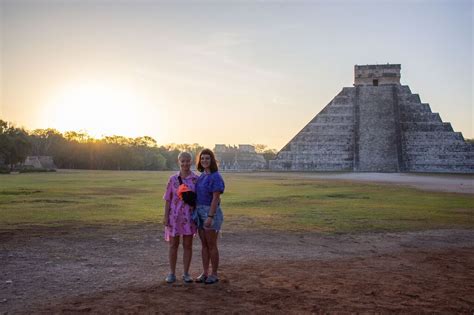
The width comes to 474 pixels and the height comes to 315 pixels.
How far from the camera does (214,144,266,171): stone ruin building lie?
63666mm

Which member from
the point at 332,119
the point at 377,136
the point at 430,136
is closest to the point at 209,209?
the point at 377,136

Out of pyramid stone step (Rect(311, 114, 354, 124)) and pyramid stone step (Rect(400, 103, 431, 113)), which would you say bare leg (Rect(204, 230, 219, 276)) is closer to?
pyramid stone step (Rect(311, 114, 354, 124))

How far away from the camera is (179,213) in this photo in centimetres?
603

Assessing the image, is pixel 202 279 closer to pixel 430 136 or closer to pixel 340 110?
pixel 430 136

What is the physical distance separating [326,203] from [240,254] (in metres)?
8.95

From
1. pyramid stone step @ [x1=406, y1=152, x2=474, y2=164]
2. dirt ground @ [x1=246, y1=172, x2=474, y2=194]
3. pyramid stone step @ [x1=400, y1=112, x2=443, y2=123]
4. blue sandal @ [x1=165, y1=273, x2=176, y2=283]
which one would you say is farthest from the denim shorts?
pyramid stone step @ [x1=400, y1=112, x2=443, y2=123]

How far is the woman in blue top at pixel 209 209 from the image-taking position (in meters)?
5.89

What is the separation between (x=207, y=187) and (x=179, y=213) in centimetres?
48

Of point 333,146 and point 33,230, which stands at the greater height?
point 333,146

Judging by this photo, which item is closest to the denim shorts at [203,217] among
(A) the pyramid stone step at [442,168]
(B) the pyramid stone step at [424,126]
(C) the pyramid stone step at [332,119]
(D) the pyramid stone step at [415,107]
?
(A) the pyramid stone step at [442,168]

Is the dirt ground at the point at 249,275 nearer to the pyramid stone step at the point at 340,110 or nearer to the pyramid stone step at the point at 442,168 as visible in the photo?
the pyramid stone step at the point at 442,168

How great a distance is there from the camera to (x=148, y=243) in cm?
859

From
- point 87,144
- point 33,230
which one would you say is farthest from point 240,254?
point 87,144

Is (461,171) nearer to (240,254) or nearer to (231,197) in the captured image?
(231,197)
